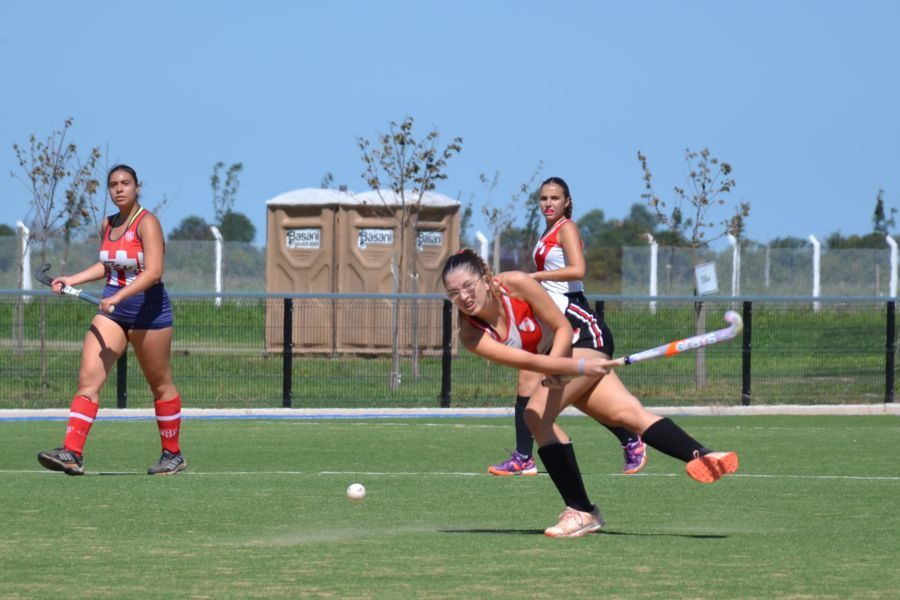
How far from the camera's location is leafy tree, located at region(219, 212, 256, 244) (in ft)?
176

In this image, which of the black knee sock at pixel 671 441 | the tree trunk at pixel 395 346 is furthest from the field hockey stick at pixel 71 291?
the tree trunk at pixel 395 346

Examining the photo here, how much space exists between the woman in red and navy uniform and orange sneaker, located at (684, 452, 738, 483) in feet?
14.5

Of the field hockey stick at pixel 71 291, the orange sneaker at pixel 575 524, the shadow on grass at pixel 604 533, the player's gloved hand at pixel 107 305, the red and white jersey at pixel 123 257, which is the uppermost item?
the red and white jersey at pixel 123 257

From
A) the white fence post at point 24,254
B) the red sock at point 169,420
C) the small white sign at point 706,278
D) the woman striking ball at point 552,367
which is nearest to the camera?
the woman striking ball at point 552,367

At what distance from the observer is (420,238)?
92.3ft

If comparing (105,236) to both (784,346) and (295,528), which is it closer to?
(295,528)

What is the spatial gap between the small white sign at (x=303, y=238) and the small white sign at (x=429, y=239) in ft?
6.16

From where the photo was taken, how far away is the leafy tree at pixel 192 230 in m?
A: 55.1

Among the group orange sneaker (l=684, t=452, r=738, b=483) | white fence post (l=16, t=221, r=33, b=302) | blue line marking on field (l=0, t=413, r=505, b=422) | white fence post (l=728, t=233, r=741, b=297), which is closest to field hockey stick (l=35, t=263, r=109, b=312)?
orange sneaker (l=684, t=452, r=738, b=483)

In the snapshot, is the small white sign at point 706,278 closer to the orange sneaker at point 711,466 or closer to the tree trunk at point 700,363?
the tree trunk at point 700,363

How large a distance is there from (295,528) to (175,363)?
13.7m

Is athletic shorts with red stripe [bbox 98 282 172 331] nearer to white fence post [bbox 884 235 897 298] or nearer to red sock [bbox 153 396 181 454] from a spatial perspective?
red sock [bbox 153 396 181 454]

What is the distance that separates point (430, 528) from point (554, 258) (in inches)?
111

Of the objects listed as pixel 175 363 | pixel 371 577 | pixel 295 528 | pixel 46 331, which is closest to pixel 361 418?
pixel 175 363
